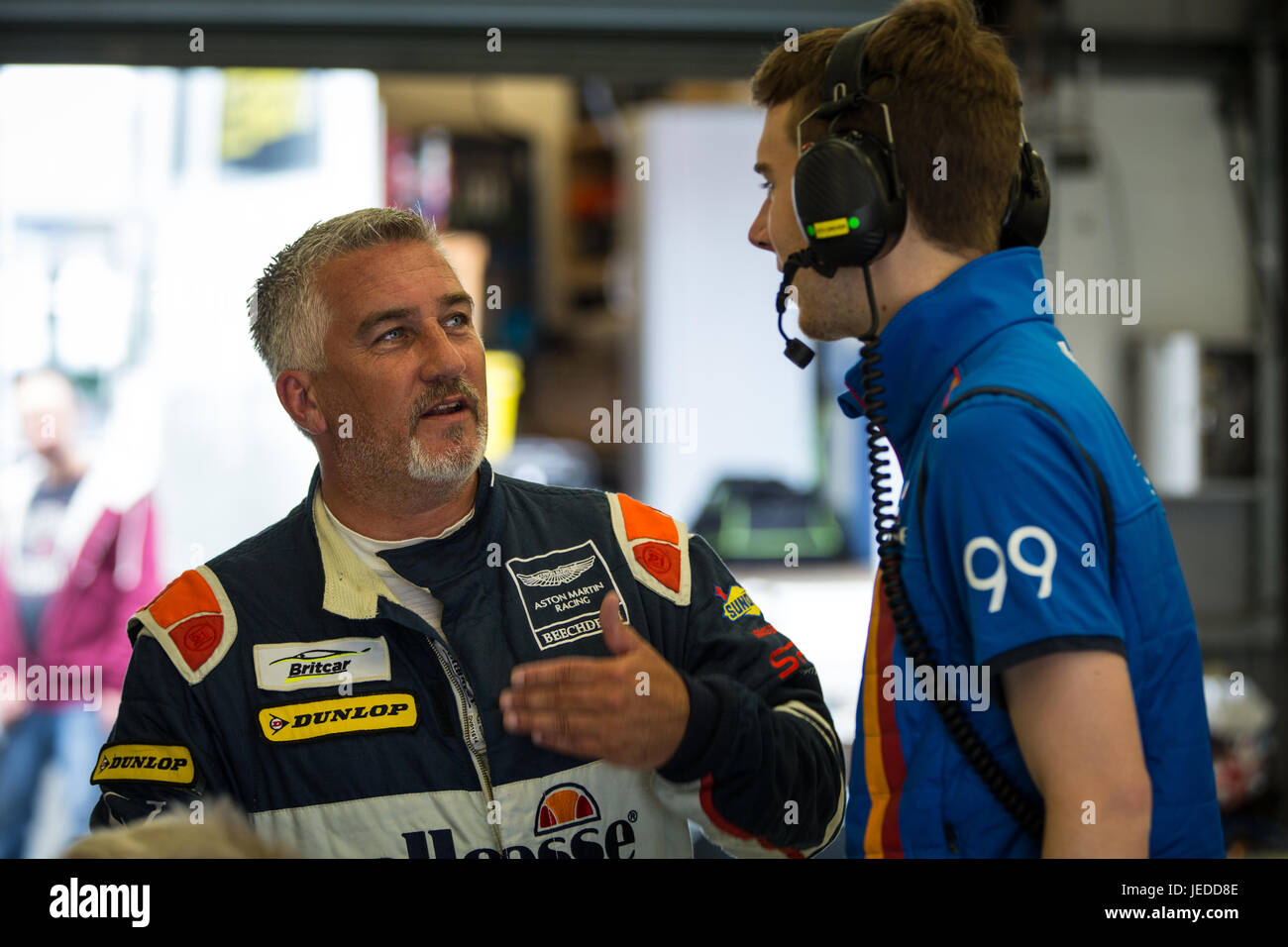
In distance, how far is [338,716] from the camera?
4.10 feet

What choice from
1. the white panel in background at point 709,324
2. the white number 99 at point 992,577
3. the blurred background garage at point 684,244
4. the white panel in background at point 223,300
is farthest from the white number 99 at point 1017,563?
the white panel in background at point 709,324

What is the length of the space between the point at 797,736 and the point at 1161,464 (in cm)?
288

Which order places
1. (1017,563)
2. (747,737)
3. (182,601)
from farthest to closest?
(182,601) < (747,737) < (1017,563)

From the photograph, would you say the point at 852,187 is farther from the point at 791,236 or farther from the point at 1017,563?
the point at 1017,563

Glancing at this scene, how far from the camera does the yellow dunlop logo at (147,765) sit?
1.21 m

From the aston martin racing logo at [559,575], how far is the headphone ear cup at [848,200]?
1.65 feet

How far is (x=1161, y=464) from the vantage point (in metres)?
3.69

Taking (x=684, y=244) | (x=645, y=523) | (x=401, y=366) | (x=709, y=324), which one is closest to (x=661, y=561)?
(x=645, y=523)

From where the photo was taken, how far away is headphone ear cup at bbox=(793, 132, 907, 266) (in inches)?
40.4

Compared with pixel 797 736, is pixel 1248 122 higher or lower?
higher

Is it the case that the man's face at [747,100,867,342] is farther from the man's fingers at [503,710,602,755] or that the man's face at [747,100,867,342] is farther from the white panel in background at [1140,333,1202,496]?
the white panel in background at [1140,333,1202,496]

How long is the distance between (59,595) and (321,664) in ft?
7.40
